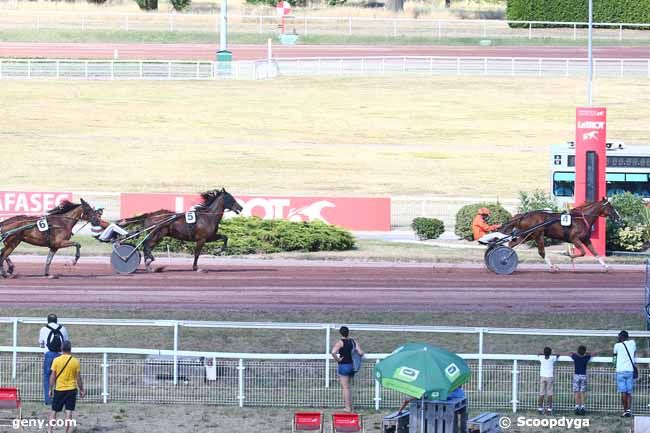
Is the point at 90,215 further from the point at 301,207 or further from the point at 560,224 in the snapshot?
the point at 301,207

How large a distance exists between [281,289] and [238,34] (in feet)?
149

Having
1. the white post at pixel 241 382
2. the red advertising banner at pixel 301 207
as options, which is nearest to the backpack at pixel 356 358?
the white post at pixel 241 382

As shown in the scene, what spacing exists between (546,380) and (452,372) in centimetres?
285

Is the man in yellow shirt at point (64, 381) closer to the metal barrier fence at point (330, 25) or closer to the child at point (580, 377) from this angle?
the child at point (580, 377)

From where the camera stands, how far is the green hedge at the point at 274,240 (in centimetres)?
2769

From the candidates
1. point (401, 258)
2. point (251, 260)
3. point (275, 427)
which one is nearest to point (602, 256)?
point (401, 258)

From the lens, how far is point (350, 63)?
57.8m

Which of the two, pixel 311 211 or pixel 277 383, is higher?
pixel 311 211

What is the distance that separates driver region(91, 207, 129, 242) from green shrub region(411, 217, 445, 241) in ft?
30.4

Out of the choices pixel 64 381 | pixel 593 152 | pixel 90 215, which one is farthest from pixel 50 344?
pixel 593 152

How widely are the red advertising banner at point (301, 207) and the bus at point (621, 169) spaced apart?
442cm

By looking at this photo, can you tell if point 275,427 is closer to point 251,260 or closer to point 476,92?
point 251,260

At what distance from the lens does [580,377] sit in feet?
49.5

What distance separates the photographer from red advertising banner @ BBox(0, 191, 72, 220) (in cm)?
3241
